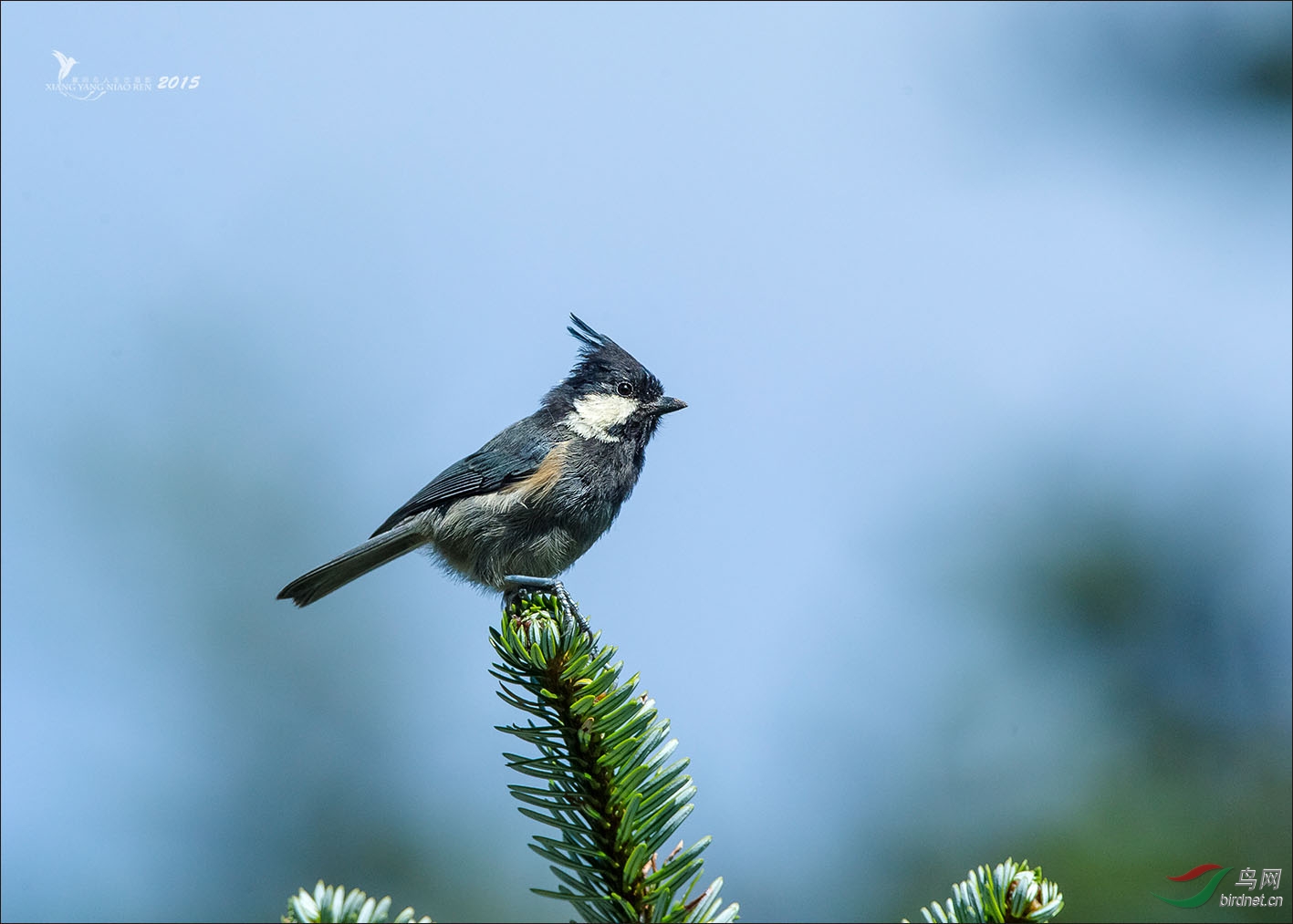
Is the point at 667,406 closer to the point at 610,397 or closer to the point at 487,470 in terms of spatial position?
the point at 610,397

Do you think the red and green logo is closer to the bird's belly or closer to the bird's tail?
the bird's belly

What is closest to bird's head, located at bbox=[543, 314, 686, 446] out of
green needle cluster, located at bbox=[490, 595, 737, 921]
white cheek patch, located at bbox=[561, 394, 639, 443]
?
white cheek patch, located at bbox=[561, 394, 639, 443]

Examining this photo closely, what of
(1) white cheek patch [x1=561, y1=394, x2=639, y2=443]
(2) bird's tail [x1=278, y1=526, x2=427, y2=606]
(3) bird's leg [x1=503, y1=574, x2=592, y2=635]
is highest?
(1) white cheek patch [x1=561, y1=394, x2=639, y2=443]

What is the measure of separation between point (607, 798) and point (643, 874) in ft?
0.64

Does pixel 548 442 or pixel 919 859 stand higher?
pixel 548 442

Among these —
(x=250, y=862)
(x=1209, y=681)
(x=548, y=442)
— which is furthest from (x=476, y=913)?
(x=1209, y=681)

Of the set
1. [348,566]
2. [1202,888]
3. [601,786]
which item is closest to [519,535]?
[348,566]

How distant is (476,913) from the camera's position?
658cm

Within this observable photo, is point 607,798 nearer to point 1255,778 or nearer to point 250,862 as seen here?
point 1255,778

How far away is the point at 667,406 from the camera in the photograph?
5219 mm

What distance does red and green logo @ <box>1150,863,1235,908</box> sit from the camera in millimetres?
4090

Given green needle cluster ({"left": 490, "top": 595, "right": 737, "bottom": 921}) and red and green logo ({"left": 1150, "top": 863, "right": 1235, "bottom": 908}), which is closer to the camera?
green needle cluster ({"left": 490, "top": 595, "right": 737, "bottom": 921})

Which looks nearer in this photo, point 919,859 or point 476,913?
point 919,859

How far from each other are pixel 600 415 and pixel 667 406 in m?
0.34
